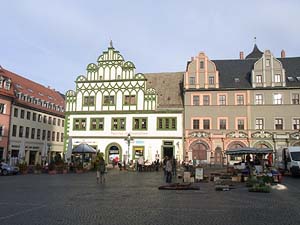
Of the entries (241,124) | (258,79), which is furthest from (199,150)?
(258,79)

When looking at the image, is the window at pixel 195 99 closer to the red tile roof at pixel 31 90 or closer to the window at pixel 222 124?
the window at pixel 222 124

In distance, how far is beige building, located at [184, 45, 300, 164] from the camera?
41281mm

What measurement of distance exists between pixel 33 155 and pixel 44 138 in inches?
157

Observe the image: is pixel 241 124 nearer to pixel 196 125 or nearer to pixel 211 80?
Result: pixel 196 125

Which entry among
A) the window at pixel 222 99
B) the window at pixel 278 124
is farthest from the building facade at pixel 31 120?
the window at pixel 278 124

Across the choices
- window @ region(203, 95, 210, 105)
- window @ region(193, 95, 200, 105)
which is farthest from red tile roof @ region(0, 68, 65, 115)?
window @ region(203, 95, 210, 105)

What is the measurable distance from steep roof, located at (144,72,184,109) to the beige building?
9.39ft

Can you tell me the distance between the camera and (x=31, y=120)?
52.8 m

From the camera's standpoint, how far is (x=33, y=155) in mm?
53344

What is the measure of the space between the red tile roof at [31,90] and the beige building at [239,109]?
25.9 metres

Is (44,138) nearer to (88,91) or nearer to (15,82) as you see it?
(15,82)

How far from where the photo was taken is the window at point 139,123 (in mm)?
44531

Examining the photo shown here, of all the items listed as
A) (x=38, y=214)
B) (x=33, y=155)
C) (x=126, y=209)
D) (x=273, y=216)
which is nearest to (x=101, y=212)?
(x=126, y=209)

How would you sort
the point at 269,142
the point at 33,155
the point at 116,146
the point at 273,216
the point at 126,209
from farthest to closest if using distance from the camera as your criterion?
the point at 33,155 → the point at 116,146 → the point at 269,142 → the point at 126,209 → the point at 273,216
